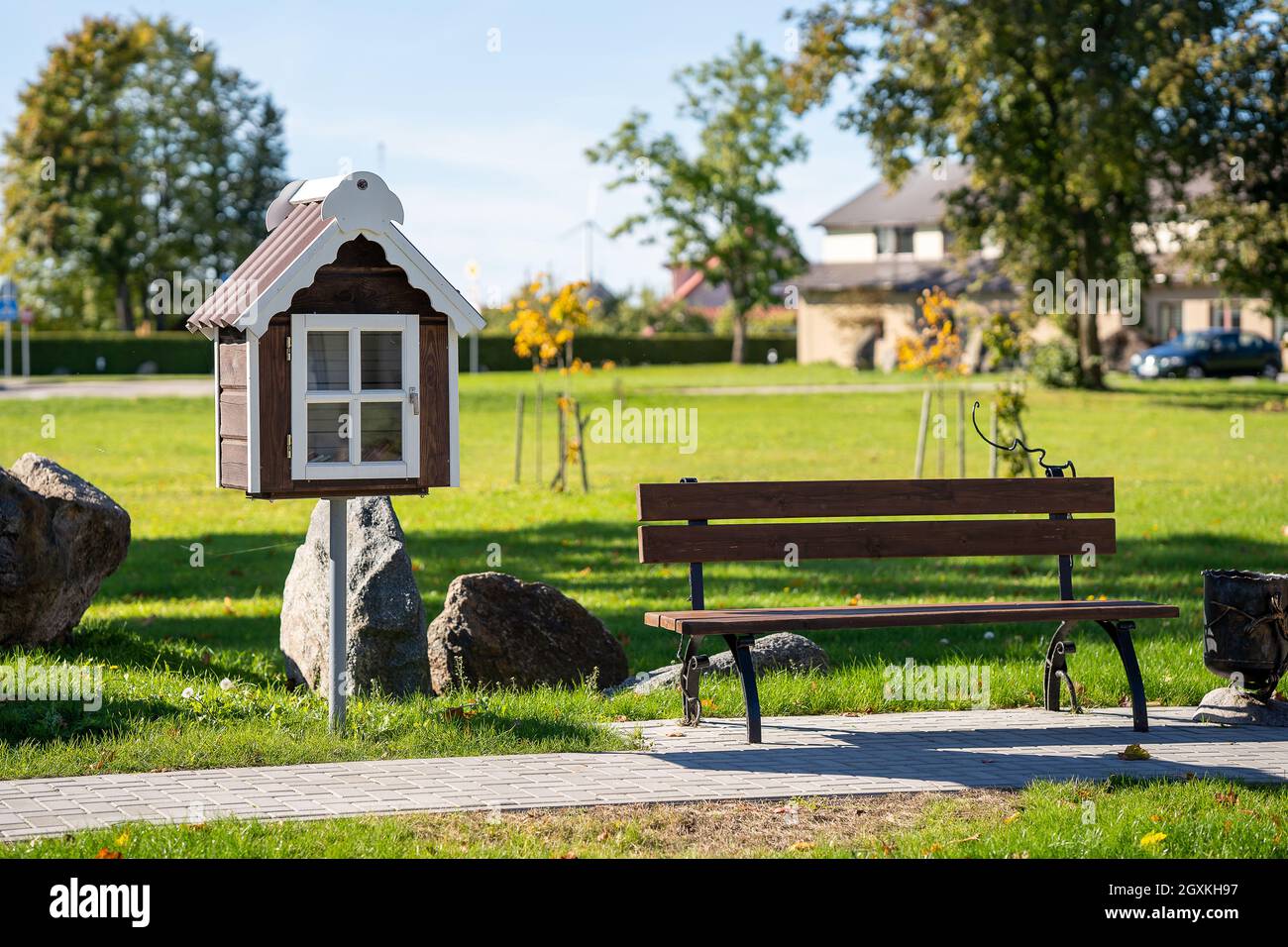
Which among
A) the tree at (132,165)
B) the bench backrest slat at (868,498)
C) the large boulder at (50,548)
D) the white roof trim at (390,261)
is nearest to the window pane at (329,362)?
the white roof trim at (390,261)

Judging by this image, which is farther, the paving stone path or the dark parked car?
the dark parked car

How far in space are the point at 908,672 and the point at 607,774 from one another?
8.67ft

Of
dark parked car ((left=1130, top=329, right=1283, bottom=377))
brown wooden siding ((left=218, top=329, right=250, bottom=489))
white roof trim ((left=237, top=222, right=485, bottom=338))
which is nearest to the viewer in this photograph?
white roof trim ((left=237, top=222, right=485, bottom=338))

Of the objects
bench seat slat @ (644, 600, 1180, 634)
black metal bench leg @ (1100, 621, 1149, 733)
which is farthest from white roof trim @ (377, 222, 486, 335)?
black metal bench leg @ (1100, 621, 1149, 733)

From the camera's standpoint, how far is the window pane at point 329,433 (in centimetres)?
663

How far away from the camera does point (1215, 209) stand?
35.1 meters

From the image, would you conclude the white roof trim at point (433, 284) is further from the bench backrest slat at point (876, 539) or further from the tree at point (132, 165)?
the tree at point (132, 165)

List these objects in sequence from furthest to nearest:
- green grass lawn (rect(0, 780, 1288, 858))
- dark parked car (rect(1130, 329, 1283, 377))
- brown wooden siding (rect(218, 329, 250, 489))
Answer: dark parked car (rect(1130, 329, 1283, 377)) → brown wooden siding (rect(218, 329, 250, 489)) → green grass lawn (rect(0, 780, 1288, 858))

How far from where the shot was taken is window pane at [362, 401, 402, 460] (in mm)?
6730

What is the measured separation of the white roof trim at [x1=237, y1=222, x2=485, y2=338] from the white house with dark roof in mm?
48843

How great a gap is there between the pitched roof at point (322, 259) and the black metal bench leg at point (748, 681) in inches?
69.5

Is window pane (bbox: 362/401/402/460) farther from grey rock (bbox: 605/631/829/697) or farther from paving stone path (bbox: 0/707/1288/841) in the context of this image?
grey rock (bbox: 605/631/829/697)

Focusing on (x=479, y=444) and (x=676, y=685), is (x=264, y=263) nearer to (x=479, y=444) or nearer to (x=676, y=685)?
(x=676, y=685)

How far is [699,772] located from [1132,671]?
7.42 ft
